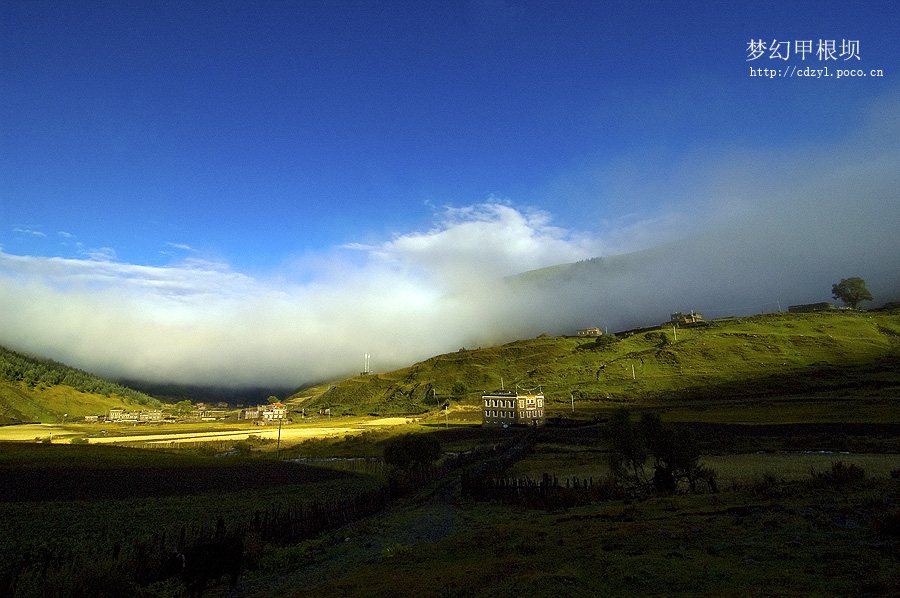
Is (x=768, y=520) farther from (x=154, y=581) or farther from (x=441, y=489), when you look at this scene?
(x=441, y=489)

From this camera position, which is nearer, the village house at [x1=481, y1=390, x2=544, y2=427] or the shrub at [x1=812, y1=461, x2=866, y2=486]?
the shrub at [x1=812, y1=461, x2=866, y2=486]

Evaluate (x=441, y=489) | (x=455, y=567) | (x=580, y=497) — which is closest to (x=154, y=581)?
(x=455, y=567)

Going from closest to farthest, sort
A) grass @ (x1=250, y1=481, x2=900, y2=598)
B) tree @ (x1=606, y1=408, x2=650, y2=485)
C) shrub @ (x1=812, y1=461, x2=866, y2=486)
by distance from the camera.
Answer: grass @ (x1=250, y1=481, x2=900, y2=598)
shrub @ (x1=812, y1=461, x2=866, y2=486)
tree @ (x1=606, y1=408, x2=650, y2=485)

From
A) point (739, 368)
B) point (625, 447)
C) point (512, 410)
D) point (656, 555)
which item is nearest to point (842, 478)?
point (625, 447)

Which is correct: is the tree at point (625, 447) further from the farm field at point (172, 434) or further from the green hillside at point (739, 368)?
the green hillside at point (739, 368)

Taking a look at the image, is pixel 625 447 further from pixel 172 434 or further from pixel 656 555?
pixel 172 434

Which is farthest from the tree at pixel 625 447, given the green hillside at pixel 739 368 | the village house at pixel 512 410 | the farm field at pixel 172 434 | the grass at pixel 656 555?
the green hillside at pixel 739 368

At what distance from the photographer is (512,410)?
11306 centimetres

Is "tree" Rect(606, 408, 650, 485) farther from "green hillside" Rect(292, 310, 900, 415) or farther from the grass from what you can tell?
"green hillside" Rect(292, 310, 900, 415)

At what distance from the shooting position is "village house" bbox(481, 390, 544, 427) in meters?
110

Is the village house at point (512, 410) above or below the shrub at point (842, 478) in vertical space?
below

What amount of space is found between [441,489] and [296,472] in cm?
2634

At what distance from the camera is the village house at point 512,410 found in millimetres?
110000

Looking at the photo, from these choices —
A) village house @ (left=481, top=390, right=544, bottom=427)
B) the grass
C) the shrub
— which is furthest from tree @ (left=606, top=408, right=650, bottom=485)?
village house @ (left=481, top=390, right=544, bottom=427)
